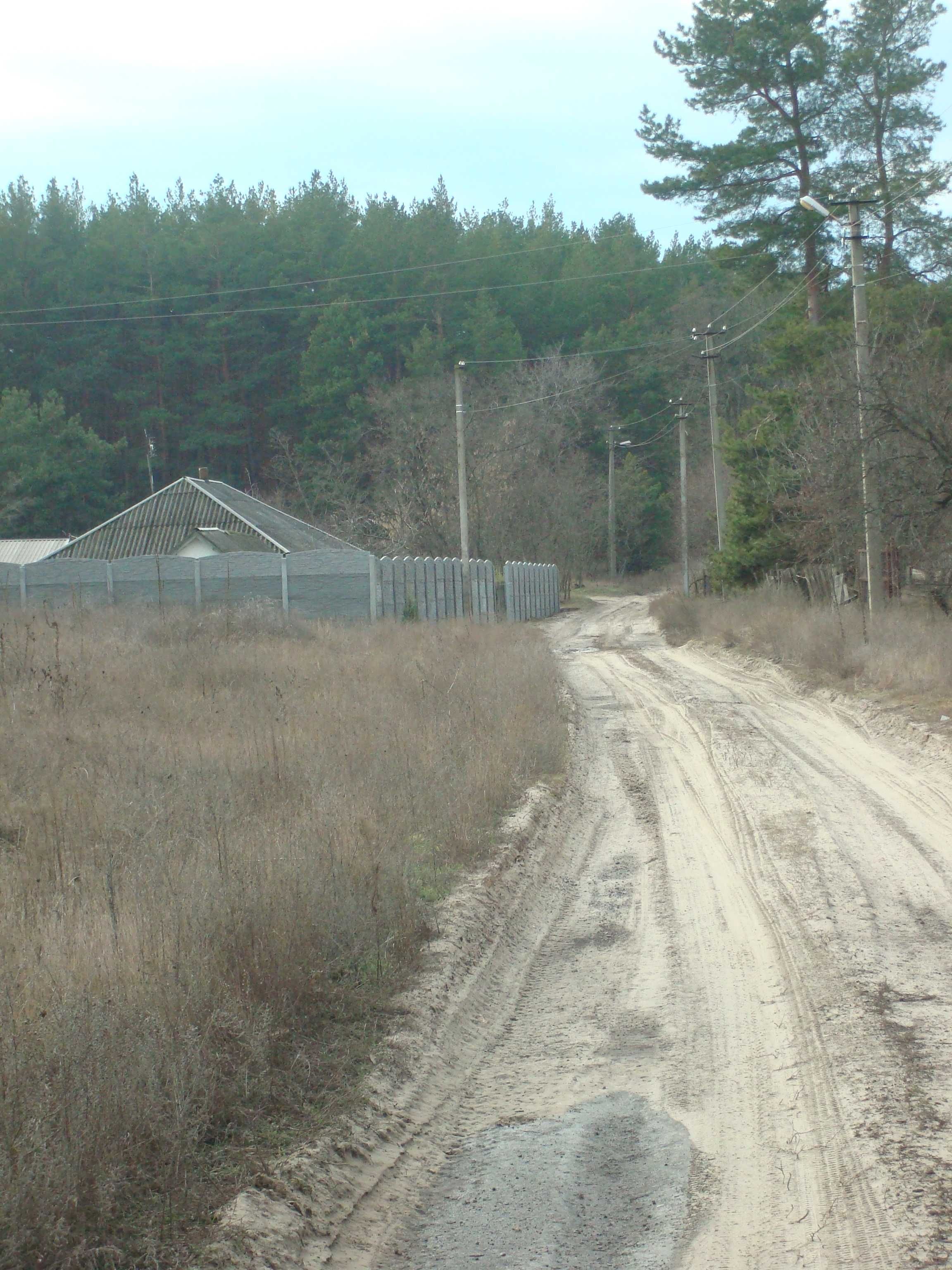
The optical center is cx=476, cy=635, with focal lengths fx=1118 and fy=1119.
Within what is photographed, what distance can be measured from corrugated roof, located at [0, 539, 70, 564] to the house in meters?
9.74

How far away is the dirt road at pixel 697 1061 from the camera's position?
11.7 ft

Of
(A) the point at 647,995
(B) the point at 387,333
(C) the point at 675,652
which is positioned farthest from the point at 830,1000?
(B) the point at 387,333

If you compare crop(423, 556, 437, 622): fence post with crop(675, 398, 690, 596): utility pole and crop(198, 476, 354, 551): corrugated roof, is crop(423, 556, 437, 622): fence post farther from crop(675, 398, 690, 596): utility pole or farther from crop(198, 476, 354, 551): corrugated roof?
crop(675, 398, 690, 596): utility pole

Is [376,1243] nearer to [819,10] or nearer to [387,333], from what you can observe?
[819,10]

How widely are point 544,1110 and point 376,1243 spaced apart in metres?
1.06

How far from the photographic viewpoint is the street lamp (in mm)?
18856

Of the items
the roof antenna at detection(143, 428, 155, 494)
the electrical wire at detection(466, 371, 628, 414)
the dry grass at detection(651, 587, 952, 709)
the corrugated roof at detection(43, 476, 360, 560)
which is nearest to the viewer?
the dry grass at detection(651, 587, 952, 709)

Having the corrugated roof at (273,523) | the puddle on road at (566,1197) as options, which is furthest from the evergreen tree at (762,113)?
the puddle on road at (566,1197)

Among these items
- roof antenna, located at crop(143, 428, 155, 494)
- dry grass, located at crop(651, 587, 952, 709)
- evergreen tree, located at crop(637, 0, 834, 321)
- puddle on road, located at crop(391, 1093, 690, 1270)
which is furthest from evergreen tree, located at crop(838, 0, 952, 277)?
roof antenna, located at crop(143, 428, 155, 494)

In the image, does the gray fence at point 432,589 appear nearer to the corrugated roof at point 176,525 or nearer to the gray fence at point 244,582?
the gray fence at point 244,582

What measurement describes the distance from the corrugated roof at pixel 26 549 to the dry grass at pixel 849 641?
33367mm

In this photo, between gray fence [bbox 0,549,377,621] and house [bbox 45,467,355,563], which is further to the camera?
house [bbox 45,467,355,563]

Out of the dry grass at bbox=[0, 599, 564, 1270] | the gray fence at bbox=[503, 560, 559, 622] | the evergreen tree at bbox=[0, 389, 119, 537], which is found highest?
the evergreen tree at bbox=[0, 389, 119, 537]

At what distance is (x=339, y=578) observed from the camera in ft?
101
